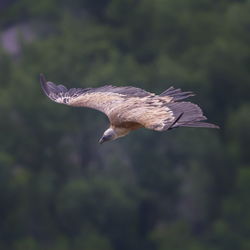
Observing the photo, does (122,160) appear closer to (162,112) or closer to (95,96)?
(95,96)

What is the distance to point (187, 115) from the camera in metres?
16.0

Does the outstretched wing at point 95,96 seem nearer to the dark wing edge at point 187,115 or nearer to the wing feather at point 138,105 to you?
the wing feather at point 138,105

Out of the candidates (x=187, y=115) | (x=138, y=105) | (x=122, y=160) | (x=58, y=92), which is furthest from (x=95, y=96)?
(x=122, y=160)

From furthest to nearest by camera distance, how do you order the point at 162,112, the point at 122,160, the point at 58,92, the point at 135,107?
the point at 122,160
the point at 58,92
the point at 135,107
the point at 162,112

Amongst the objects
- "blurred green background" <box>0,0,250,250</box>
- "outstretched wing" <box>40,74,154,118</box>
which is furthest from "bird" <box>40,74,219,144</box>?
"blurred green background" <box>0,0,250,250</box>

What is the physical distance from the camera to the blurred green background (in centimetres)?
3903

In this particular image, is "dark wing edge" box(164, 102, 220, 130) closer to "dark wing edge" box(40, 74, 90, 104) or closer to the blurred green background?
"dark wing edge" box(40, 74, 90, 104)

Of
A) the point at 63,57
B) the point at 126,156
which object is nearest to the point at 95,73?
the point at 63,57

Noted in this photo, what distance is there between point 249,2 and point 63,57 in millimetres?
6311

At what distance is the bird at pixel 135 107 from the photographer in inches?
632

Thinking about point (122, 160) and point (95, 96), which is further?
point (122, 160)

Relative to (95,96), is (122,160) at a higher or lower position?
lower

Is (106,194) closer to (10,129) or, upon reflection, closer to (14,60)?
(10,129)

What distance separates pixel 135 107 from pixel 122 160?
2113 centimetres
